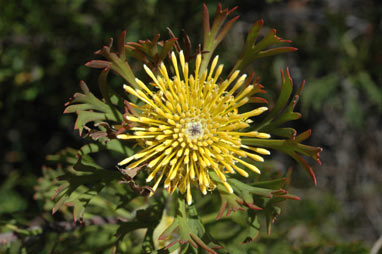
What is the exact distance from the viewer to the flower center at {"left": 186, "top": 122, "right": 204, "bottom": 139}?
140 centimetres

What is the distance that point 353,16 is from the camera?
3.67m

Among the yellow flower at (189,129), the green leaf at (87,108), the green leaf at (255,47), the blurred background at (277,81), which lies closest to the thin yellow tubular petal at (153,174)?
the yellow flower at (189,129)

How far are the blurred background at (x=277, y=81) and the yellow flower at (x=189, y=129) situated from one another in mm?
1040

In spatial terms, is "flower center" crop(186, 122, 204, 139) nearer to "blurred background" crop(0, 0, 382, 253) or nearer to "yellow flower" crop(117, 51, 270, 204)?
"yellow flower" crop(117, 51, 270, 204)

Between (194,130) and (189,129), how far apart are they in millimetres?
32

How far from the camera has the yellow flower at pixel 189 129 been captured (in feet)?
4.54

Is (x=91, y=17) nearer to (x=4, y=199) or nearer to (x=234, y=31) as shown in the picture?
(x=234, y=31)

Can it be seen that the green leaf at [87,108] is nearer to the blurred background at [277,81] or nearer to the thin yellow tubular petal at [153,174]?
the thin yellow tubular petal at [153,174]

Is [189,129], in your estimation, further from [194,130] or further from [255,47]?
[255,47]

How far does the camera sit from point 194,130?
1397 mm

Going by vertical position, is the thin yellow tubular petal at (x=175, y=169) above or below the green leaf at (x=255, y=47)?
below

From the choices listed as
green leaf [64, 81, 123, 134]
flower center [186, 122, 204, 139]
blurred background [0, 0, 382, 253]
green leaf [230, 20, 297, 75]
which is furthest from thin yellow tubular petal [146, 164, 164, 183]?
blurred background [0, 0, 382, 253]

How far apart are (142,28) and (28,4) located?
3.09 ft

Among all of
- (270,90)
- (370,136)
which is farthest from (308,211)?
(270,90)
